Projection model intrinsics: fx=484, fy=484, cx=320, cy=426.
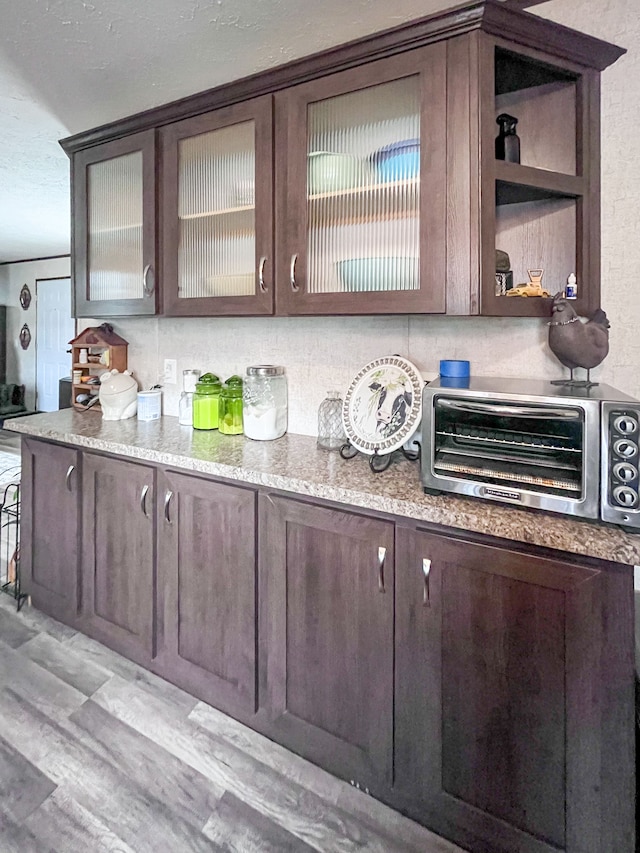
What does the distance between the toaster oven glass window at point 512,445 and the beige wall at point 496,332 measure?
460 mm

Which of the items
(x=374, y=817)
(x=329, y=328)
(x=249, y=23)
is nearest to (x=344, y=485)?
(x=329, y=328)

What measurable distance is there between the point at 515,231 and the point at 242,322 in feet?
3.73

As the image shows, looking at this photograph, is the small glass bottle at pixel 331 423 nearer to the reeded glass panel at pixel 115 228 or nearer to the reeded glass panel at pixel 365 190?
the reeded glass panel at pixel 365 190

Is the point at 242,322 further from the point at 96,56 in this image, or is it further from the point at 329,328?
the point at 96,56

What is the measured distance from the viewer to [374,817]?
135 centimetres

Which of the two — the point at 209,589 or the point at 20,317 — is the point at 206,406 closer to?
the point at 209,589

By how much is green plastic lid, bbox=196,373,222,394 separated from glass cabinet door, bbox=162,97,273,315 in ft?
1.02

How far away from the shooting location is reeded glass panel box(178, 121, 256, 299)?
5.65 ft

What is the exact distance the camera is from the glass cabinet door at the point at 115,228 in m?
1.95

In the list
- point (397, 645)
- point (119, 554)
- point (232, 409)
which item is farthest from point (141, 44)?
point (397, 645)

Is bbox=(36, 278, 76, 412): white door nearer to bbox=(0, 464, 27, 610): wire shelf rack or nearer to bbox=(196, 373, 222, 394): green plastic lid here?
bbox=(0, 464, 27, 610): wire shelf rack

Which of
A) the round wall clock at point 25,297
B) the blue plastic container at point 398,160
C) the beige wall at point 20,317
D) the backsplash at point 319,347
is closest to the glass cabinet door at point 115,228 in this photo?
the backsplash at point 319,347

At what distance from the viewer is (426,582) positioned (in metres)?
1.21

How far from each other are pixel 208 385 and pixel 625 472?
5.12ft
